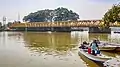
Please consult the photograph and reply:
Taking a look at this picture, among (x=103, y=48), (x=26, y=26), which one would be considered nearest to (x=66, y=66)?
(x=103, y=48)

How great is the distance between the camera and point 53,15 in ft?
500

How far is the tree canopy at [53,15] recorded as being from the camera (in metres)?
148

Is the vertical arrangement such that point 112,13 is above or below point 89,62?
above

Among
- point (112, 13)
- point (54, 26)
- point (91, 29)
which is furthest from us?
point (54, 26)

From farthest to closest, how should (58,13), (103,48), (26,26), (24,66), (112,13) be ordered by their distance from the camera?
(58,13), (26,26), (103,48), (24,66), (112,13)

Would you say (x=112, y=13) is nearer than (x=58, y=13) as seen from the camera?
Yes

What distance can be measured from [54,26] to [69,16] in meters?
36.2

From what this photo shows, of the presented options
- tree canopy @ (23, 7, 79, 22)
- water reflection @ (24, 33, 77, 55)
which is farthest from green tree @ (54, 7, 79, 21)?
water reflection @ (24, 33, 77, 55)

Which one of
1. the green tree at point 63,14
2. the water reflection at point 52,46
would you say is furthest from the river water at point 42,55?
the green tree at point 63,14

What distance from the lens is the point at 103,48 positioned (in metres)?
26.2

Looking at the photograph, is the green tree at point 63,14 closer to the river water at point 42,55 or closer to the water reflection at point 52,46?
the water reflection at point 52,46

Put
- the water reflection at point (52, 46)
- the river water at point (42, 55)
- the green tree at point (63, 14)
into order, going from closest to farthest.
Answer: the river water at point (42, 55) → the water reflection at point (52, 46) → the green tree at point (63, 14)

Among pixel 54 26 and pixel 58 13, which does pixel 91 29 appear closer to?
pixel 54 26

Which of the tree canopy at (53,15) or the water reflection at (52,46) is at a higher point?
the tree canopy at (53,15)
